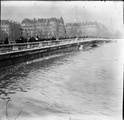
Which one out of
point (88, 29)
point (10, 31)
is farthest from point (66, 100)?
point (10, 31)

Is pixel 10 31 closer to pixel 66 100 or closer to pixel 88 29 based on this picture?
pixel 88 29

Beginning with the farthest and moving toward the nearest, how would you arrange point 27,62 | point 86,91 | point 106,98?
1. point 27,62
2. point 86,91
3. point 106,98

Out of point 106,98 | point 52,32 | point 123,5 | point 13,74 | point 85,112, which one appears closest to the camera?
point 123,5

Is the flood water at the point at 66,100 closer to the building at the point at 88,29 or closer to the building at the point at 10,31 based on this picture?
the building at the point at 88,29

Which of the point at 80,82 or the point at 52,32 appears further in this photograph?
the point at 52,32

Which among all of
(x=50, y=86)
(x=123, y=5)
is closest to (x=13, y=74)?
(x=50, y=86)

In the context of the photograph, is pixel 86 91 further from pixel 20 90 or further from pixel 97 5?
pixel 97 5

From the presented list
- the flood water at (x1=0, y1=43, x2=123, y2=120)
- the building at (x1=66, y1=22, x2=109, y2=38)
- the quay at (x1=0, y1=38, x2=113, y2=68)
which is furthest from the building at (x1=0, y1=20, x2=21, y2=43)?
the flood water at (x1=0, y1=43, x2=123, y2=120)

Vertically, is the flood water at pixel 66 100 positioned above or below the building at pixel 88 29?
below

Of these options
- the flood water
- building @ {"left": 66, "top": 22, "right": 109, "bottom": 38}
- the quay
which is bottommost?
the flood water

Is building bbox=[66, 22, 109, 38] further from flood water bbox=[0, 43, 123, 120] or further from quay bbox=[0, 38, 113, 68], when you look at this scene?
flood water bbox=[0, 43, 123, 120]

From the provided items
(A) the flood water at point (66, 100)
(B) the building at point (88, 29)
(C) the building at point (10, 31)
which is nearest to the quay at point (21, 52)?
(A) the flood water at point (66, 100)
